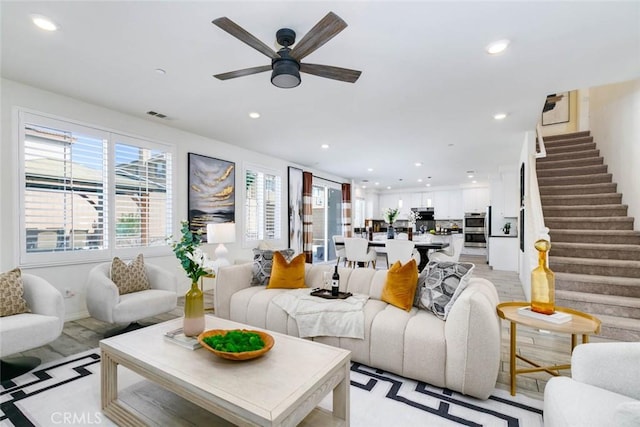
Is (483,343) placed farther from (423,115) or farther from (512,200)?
(512,200)

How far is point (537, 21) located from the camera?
6.73 feet

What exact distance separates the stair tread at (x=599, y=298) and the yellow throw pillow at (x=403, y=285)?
83.2 inches

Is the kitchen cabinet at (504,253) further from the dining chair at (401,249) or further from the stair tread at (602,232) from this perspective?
the dining chair at (401,249)

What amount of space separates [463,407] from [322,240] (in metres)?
6.60

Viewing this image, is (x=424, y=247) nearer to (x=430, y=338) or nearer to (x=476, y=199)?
(x=430, y=338)

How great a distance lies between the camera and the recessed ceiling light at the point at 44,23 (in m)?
2.06

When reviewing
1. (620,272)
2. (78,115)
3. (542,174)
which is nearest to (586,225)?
(620,272)

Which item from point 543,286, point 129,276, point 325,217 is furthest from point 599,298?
point 325,217

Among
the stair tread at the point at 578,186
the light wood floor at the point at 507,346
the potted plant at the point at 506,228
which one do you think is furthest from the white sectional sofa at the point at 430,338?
the potted plant at the point at 506,228

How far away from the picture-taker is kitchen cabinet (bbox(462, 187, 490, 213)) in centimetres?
985

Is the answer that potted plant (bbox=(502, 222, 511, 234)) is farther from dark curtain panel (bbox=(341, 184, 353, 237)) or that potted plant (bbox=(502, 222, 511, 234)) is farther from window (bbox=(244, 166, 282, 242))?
window (bbox=(244, 166, 282, 242))

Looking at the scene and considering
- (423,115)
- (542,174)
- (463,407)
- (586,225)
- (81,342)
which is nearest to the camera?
(463,407)

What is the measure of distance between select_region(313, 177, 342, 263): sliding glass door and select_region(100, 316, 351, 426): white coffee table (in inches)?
245

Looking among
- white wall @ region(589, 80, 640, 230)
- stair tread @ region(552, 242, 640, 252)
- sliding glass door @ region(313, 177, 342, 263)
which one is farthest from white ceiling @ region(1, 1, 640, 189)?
sliding glass door @ region(313, 177, 342, 263)
